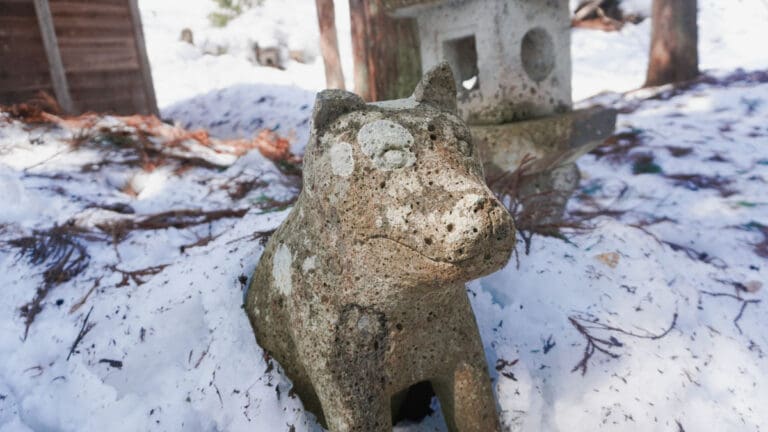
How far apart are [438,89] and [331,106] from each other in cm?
30

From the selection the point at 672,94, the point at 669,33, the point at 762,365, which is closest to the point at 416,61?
the point at 762,365

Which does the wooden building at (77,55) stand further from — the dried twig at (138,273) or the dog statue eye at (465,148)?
the dog statue eye at (465,148)

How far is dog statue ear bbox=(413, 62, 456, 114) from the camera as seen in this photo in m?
1.47

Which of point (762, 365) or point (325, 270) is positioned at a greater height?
point (325, 270)

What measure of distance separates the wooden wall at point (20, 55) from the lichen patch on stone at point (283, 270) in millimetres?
4087

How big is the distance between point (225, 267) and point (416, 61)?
2.41 m

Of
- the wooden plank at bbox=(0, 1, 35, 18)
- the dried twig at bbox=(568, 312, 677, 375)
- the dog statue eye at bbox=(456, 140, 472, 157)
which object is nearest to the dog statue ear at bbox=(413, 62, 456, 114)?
the dog statue eye at bbox=(456, 140, 472, 157)

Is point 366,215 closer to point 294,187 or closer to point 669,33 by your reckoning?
point 294,187

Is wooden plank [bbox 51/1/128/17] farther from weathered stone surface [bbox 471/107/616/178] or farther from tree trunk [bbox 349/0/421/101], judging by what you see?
weathered stone surface [bbox 471/107/616/178]

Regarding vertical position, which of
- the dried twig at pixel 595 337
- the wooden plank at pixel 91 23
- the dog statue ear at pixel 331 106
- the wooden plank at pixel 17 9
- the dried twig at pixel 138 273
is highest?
the wooden plank at pixel 17 9

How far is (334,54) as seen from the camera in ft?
20.5

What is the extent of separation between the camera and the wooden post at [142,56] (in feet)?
18.9

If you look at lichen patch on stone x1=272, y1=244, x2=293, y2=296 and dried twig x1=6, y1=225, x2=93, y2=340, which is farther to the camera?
dried twig x1=6, y1=225, x2=93, y2=340

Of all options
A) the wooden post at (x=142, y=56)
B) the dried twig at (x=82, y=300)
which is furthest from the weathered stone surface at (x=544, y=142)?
the wooden post at (x=142, y=56)
